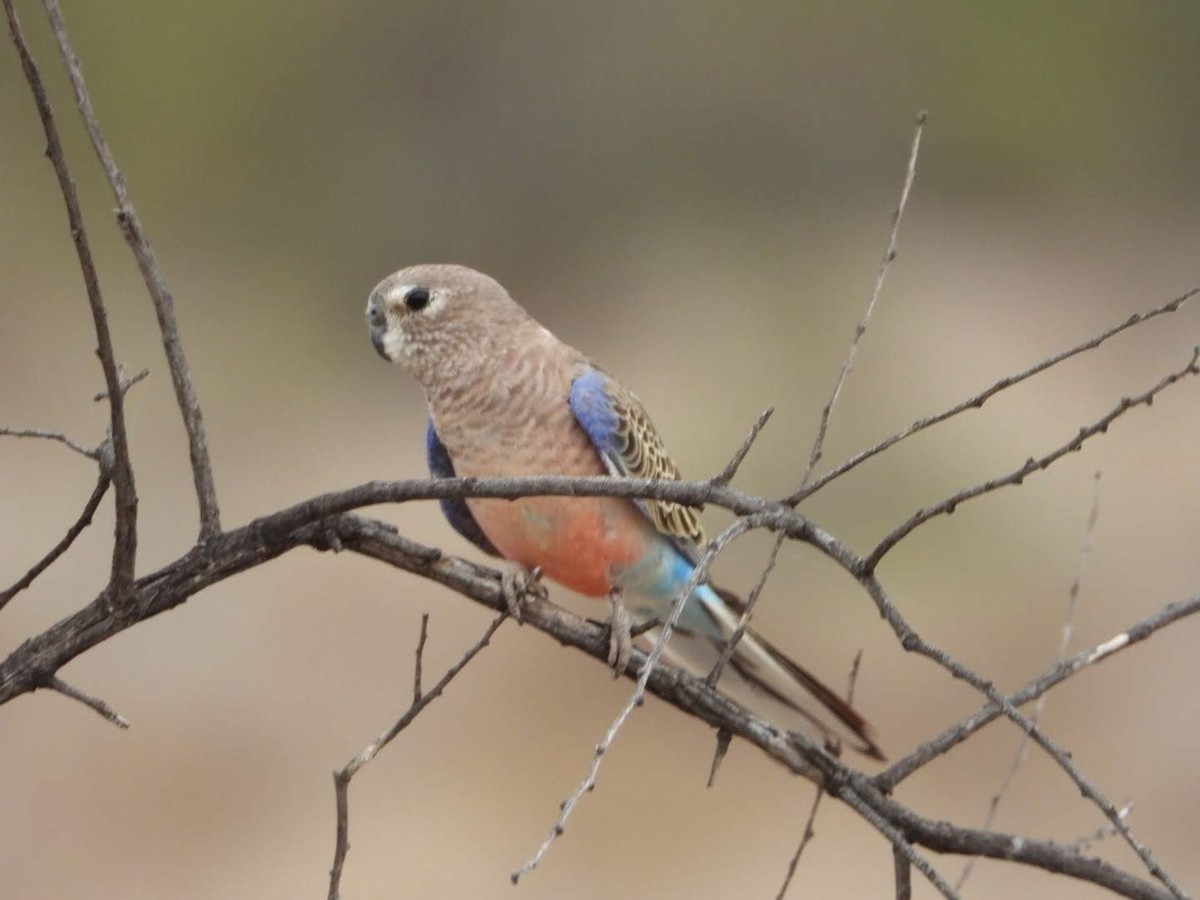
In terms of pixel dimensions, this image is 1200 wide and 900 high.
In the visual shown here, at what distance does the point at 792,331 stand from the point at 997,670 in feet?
4.73

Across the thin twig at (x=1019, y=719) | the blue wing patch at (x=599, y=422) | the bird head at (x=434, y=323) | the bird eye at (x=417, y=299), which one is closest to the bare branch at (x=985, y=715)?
the thin twig at (x=1019, y=719)

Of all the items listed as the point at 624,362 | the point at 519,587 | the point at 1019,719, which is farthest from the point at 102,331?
the point at 624,362

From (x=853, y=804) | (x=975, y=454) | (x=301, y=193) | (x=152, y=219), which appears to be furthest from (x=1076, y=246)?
(x=853, y=804)

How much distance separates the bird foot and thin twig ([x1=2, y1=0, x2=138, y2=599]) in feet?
1.58

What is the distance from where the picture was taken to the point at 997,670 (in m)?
4.37

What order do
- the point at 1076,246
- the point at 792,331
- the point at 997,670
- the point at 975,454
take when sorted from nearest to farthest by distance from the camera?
the point at 997,670 → the point at 975,454 → the point at 792,331 → the point at 1076,246

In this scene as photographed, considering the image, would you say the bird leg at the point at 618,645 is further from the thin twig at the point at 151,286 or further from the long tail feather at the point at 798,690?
the thin twig at the point at 151,286

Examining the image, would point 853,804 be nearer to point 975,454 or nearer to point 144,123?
point 975,454

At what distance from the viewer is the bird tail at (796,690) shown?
2129mm

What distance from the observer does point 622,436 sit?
2334mm

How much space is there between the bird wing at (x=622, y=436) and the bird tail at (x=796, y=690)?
0.13 metres

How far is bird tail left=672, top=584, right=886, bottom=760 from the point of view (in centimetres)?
213

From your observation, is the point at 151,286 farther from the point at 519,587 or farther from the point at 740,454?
→ the point at 519,587

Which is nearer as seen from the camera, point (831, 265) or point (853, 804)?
point (853, 804)
